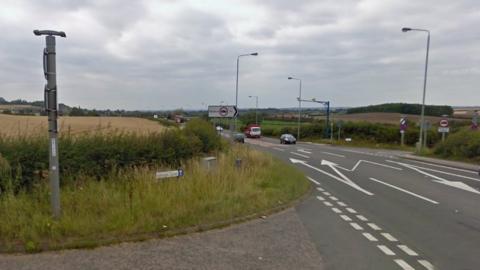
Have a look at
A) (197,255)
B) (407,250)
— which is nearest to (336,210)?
(407,250)

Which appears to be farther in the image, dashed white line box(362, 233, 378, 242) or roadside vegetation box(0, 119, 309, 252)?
dashed white line box(362, 233, 378, 242)

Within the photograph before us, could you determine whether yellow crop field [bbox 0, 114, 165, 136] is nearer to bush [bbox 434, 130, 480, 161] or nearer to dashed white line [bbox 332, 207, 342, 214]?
dashed white line [bbox 332, 207, 342, 214]

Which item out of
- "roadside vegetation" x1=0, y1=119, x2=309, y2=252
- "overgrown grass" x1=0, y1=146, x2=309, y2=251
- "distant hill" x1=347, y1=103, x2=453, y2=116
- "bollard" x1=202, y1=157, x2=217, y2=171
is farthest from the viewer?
"distant hill" x1=347, y1=103, x2=453, y2=116

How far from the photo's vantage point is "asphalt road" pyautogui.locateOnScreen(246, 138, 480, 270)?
546 cm

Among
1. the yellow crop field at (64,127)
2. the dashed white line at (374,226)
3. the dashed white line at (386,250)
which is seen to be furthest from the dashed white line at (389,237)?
the yellow crop field at (64,127)

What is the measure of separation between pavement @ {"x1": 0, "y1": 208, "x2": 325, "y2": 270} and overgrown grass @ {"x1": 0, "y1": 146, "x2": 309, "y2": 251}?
34 centimetres

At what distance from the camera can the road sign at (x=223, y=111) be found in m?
14.4

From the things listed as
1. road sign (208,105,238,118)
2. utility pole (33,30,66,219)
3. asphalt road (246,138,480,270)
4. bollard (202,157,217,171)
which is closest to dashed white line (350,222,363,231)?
asphalt road (246,138,480,270)

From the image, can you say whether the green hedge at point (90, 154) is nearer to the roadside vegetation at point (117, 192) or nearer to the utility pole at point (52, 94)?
the roadside vegetation at point (117, 192)

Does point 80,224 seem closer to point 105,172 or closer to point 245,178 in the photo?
point 105,172

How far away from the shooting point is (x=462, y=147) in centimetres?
2370

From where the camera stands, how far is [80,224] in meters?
6.07

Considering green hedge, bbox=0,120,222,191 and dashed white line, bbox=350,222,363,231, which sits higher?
green hedge, bbox=0,120,222,191

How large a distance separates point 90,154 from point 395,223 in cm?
747
